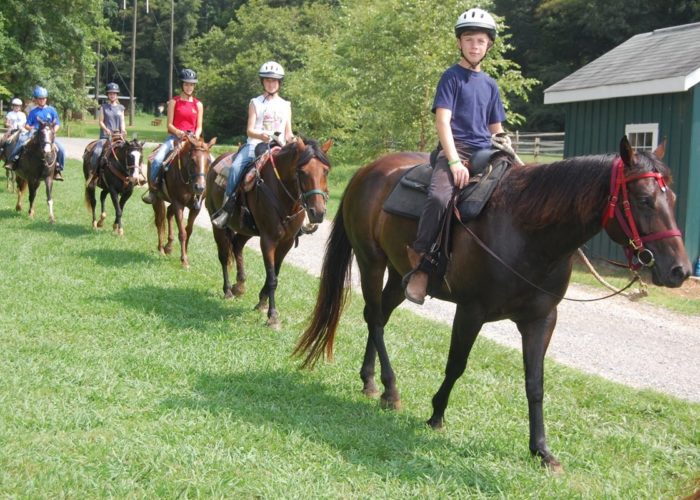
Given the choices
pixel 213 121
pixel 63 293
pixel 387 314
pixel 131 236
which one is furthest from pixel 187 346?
pixel 213 121

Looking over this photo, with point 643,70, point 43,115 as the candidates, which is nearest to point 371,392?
point 643,70

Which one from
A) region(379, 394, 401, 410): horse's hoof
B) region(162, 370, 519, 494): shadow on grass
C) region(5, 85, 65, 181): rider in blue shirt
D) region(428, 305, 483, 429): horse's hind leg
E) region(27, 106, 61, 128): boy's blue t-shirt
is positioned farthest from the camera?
region(27, 106, 61, 128): boy's blue t-shirt

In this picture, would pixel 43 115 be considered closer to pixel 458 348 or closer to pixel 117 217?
pixel 117 217

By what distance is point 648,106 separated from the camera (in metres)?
14.8

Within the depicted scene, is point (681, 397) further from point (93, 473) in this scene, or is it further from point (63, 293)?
point (63, 293)

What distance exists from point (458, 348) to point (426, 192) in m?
1.23

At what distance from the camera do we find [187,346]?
7.56 meters

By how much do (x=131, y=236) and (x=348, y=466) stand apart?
1116cm

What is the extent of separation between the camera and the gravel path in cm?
768

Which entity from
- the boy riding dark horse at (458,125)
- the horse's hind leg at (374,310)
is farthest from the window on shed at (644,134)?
the boy riding dark horse at (458,125)

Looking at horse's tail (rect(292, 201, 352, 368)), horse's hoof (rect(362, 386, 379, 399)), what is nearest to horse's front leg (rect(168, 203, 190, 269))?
horse's tail (rect(292, 201, 352, 368))

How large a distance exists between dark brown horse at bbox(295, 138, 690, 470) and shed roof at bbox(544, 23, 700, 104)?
9973 millimetres

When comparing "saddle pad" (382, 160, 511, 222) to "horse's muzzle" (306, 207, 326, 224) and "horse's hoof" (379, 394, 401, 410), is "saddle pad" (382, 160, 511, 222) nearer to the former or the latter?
"horse's hoof" (379, 394, 401, 410)

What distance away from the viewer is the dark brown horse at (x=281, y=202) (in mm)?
8352
